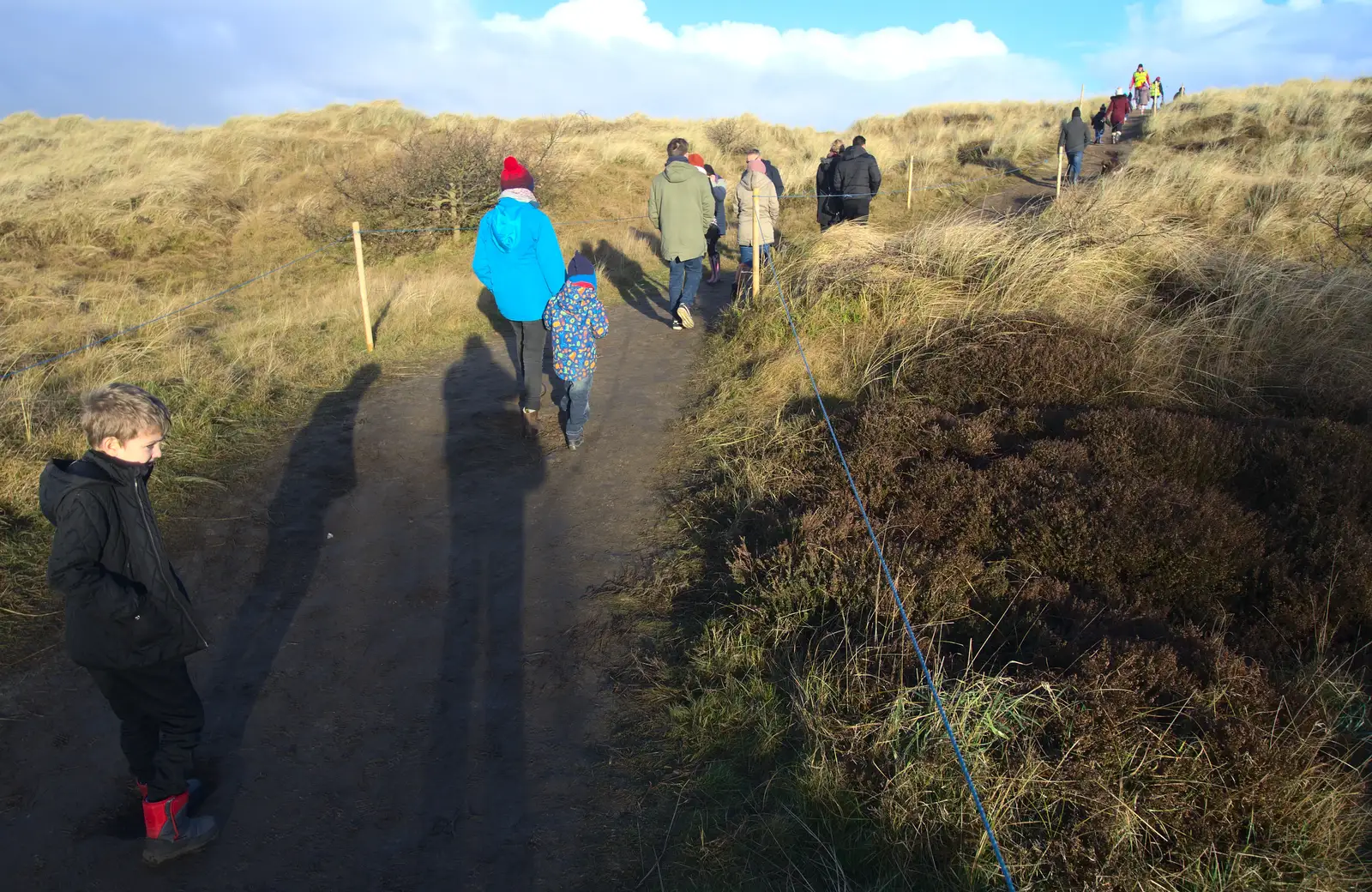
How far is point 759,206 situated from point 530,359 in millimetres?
4603

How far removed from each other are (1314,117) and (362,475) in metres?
26.2

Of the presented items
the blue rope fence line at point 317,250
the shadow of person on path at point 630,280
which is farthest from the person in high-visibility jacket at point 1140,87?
the shadow of person on path at point 630,280

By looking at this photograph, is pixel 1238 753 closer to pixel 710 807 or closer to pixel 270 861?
pixel 710 807

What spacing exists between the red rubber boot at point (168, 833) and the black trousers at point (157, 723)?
44mm

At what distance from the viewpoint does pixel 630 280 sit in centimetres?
1373

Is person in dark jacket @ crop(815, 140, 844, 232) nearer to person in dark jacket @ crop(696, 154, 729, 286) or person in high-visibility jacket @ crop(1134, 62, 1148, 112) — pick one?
person in dark jacket @ crop(696, 154, 729, 286)

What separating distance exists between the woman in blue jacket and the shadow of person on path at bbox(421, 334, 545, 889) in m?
1.16

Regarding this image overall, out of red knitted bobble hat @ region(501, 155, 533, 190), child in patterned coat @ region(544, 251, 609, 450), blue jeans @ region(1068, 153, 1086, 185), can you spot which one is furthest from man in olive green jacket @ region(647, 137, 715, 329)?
blue jeans @ region(1068, 153, 1086, 185)

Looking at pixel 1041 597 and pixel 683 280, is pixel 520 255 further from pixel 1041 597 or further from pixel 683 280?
pixel 1041 597

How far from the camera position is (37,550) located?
17.3 feet

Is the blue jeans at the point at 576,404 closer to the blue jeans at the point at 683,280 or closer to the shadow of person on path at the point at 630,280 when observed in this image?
the blue jeans at the point at 683,280

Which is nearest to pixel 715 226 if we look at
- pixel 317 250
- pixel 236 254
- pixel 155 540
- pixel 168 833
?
pixel 317 250

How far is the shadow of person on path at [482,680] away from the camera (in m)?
3.29

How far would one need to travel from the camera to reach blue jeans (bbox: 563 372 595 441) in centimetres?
679
